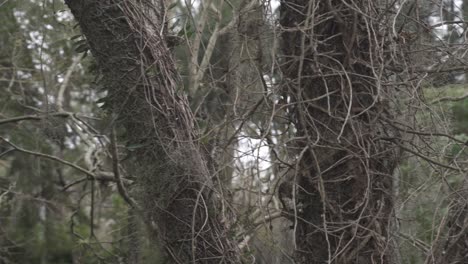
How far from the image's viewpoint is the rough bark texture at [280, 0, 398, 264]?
118 inches

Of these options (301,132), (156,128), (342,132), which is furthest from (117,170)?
(342,132)

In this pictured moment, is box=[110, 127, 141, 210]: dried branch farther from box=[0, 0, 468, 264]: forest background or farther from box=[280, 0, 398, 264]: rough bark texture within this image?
box=[280, 0, 398, 264]: rough bark texture

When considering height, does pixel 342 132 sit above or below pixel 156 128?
below

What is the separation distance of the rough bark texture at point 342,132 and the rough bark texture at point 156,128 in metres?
0.47

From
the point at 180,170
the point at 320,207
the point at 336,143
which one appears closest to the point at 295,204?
the point at 320,207

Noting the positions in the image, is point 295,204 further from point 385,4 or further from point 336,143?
point 385,4

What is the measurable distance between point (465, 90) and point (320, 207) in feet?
4.97

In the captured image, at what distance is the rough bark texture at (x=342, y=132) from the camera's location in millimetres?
3006

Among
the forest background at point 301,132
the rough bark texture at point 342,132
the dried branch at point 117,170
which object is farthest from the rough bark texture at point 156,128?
the rough bark texture at point 342,132

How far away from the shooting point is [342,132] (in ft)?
9.86

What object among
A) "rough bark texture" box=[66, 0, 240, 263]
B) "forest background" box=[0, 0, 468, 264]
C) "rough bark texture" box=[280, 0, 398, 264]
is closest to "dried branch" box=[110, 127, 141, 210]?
"forest background" box=[0, 0, 468, 264]

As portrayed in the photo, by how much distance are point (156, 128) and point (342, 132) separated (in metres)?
0.90

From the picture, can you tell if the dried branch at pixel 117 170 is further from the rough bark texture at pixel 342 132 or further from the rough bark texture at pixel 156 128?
the rough bark texture at pixel 342 132

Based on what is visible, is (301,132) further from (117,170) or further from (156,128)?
(117,170)
